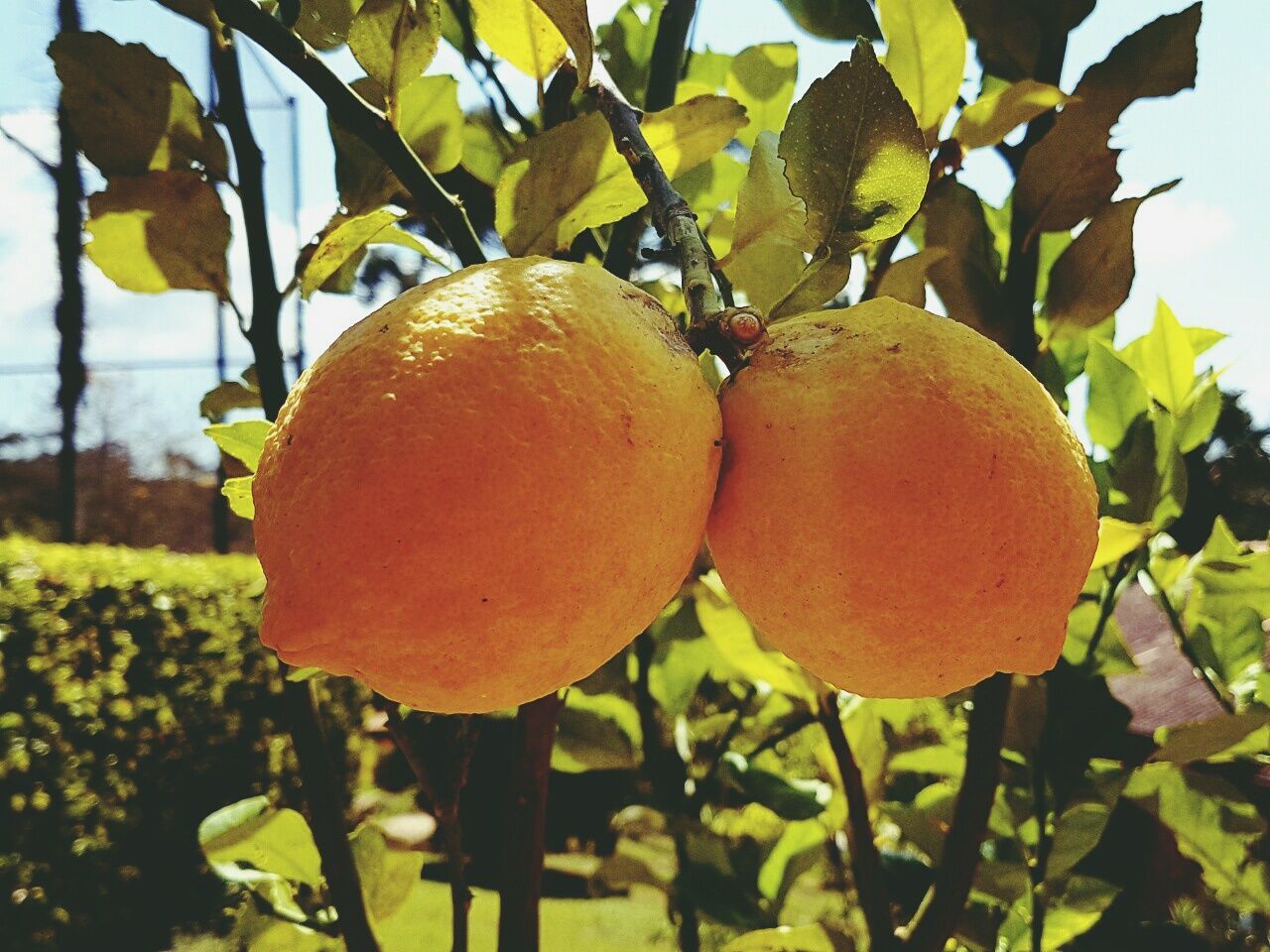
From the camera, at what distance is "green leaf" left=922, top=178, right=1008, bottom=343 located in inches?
25.3

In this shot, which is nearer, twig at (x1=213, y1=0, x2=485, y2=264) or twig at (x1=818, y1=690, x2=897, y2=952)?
twig at (x1=213, y1=0, x2=485, y2=264)

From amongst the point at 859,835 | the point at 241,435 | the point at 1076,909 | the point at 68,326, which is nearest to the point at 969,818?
the point at 859,835

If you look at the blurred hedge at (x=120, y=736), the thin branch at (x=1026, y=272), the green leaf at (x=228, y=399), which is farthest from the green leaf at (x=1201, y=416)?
the blurred hedge at (x=120, y=736)

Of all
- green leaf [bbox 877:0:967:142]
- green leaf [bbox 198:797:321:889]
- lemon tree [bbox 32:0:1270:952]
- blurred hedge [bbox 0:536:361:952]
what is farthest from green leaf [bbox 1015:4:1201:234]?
blurred hedge [bbox 0:536:361:952]

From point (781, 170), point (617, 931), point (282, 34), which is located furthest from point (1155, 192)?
point (617, 931)

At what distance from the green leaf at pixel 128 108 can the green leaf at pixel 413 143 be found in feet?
0.30

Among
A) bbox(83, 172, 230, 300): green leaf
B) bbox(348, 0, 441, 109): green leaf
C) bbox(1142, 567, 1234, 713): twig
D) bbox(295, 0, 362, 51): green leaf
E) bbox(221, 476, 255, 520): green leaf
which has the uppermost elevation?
bbox(295, 0, 362, 51): green leaf

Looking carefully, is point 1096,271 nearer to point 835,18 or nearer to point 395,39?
point 835,18

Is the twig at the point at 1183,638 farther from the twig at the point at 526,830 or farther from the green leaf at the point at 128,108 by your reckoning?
the green leaf at the point at 128,108

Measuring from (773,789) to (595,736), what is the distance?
16 cm

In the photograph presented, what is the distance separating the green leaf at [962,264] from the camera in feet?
2.11

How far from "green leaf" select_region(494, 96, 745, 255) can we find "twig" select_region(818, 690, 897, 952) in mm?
453

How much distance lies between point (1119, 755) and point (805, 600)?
2.26 feet

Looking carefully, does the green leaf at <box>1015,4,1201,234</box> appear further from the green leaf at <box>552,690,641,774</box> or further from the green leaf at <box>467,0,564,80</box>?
the green leaf at <box>552,690,641,774</box>
